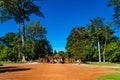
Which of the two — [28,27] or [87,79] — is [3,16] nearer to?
[28,27]

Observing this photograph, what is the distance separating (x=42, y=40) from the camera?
9062cm

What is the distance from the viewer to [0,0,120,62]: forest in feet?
192

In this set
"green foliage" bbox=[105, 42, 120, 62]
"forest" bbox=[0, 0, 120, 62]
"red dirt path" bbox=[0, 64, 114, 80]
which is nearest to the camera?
"red dirt path" bbox=[0, 64, 114, 80]

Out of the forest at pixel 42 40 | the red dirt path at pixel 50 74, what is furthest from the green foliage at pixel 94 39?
the red dirt path at pixel 50 74

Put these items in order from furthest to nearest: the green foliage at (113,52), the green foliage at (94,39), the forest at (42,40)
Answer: the green foliage at (94,39) < the green foliage at (113,52) < the forest at (42,40)

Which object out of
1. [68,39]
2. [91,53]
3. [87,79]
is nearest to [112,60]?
[91,53]

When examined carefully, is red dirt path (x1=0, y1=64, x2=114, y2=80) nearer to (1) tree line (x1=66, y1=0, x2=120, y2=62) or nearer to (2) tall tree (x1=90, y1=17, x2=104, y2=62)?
(1) tree line (x1=66, y1=0, x2=120, y2=62)

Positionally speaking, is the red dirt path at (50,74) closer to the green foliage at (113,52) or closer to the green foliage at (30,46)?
the green foliage at (30,46)

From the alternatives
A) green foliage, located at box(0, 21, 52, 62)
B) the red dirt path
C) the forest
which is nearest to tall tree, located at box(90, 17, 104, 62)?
the forest

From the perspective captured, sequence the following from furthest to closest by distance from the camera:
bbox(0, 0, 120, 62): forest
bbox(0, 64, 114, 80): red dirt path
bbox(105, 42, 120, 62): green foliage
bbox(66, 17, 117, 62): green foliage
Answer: bbox(66, 17, 117, 62): green foliage, bbox(105, 42, 120, 62): green foliage, bbox(0, 0, 120, 62): forest, bbox(0, 64, 114, 80): red dirt path

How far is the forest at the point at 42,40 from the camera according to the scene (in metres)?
58.7

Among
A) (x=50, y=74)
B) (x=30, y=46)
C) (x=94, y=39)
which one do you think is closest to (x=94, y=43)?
(x=94, y=39)

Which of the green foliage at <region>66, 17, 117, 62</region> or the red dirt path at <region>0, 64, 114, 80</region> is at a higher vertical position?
the green foliage at <region>66, 17, 117, 62</region>

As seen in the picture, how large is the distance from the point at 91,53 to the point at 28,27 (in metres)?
21.4
